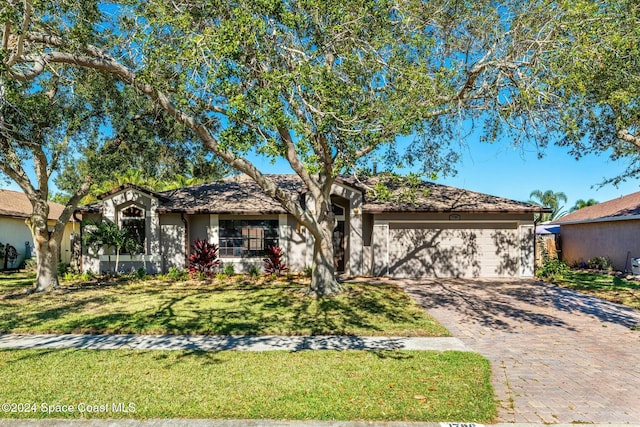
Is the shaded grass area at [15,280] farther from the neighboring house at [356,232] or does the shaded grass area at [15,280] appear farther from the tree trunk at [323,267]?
the tree trunk at [323,267]

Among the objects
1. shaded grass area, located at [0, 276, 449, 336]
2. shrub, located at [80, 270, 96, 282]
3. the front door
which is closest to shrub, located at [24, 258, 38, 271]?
shrub, located at [80, 270, 96, 282]

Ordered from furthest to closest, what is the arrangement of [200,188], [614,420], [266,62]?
[200,188]
[266,62]
[614,420]

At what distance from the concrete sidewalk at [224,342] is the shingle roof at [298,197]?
26.4ft

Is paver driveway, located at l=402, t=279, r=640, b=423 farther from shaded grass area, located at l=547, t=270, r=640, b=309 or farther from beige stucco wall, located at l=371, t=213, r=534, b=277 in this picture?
beige stucco wall, located at l=371, t=213, r=534, b=277

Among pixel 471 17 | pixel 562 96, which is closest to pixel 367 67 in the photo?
pixel 471 17

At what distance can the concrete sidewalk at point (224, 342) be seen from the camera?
6625mm

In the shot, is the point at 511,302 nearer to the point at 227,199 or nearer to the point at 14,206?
the point at 227,199

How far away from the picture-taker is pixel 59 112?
38.9 feet

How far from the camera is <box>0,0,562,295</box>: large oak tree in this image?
7887 millimetres

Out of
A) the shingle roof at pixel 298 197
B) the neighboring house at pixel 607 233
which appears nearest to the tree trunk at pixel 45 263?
the shingle roof at pixel 298 197

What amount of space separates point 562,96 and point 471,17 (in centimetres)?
305

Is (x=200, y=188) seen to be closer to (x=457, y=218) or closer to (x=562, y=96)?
(x=457, y=218)

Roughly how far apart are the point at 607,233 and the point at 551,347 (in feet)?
55.8

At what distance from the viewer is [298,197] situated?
16.5m
